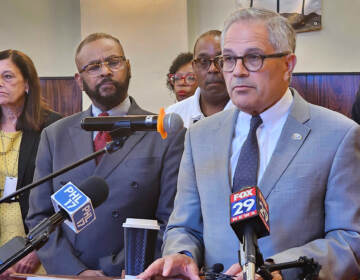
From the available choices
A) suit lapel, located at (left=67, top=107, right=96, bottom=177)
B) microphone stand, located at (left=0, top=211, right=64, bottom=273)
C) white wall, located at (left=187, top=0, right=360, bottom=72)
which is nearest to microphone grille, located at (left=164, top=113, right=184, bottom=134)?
microphone stand, located at (left=0, top=211, right=64, bottom=273)

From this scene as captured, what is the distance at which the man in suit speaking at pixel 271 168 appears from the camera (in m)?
1.75

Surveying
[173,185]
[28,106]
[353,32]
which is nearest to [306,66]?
[353,32]

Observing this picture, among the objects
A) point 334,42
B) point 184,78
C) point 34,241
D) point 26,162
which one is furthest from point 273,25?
point 334,42

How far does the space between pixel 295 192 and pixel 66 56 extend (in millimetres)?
5222

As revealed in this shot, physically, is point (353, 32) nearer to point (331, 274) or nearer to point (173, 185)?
point (173, 185)

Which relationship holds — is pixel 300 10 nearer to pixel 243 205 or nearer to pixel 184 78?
pixel 184 78

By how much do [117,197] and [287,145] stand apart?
857 mm

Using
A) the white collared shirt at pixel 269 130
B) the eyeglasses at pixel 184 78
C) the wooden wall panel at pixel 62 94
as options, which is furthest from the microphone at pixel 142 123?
the wooden wall panel at pixel 62 94

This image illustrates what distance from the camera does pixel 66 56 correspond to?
6.56 metres

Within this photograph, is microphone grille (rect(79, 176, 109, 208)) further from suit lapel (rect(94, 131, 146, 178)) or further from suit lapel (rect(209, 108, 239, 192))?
suit lapel (rect(94, 131, 146, 178))

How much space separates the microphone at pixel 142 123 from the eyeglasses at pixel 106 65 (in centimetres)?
102

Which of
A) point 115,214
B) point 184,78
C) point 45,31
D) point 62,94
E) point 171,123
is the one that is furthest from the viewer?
point 45,31

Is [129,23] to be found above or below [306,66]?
above

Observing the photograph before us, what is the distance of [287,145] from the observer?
1.86m
